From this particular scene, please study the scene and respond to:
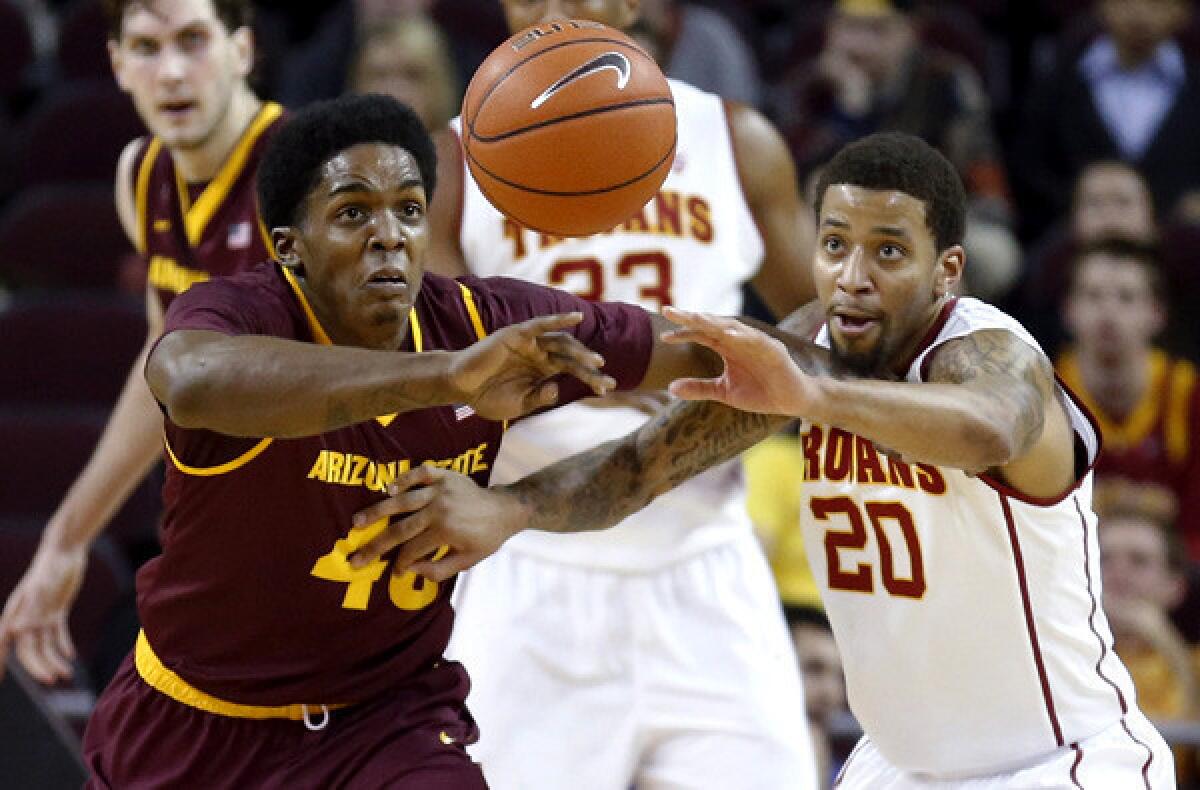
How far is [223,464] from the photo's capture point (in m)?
3.56

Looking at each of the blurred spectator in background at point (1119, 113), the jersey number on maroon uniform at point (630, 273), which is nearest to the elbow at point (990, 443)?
the jersey number on maroon uniform at point (630, 273)

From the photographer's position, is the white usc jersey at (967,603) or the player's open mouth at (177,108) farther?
the player's open mouth at (177,108)

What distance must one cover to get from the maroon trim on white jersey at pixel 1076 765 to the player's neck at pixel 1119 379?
11.5ft

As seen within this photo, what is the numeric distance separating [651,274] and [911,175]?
1.07 metres

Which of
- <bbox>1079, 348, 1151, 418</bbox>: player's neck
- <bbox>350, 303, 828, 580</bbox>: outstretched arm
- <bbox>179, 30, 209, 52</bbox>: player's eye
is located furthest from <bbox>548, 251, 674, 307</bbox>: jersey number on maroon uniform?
<bbox>1079, 348, 1151, 418</bbox>: player's neck

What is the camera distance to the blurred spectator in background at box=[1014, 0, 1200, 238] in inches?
340

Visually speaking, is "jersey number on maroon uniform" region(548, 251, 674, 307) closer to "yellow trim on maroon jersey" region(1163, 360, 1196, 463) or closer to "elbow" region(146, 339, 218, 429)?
"elbow" region(146, 339, 218, 429)

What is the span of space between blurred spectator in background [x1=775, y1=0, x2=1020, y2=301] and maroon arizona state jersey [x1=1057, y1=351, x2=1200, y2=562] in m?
0.79

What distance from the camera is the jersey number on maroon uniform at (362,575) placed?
144 inches

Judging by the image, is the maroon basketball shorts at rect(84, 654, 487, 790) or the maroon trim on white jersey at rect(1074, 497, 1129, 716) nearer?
the maroon basketball shorts at rect(84, 654, 487, 790)

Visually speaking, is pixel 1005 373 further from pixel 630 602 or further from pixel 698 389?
pixel 630 602

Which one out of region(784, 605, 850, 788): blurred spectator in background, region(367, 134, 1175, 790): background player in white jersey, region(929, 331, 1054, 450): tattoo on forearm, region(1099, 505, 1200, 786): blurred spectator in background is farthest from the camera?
region(1099, 505, 1200, 786): blurred spectator in background

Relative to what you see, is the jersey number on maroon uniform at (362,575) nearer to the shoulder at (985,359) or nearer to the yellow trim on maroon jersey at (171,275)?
the shoulder at (985,359)

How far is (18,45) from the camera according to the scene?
32.7 ft
